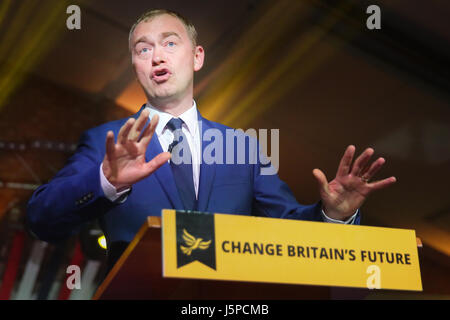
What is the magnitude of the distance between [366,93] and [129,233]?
3.31 m

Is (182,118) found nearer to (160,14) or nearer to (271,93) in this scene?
(160,14)

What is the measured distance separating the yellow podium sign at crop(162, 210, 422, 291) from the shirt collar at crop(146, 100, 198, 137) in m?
0.56

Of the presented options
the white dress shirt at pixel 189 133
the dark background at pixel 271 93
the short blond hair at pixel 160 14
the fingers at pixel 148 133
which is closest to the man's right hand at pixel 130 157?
the fingers at pixel 148 133

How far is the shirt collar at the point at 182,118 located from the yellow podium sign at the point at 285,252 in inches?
22.1

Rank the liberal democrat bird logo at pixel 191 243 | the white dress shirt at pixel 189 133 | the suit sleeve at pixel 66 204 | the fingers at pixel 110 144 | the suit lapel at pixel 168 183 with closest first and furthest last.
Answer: the liberal democrat bird logo at pixel 191 243
the fingers at pixel 110 144
the suit sleeve at pixel 66 204
the suit lapel at pixel 168 183
the white dress shirt at pixel 189 133

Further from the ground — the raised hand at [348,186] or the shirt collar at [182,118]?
the shirt collar at [182,118]

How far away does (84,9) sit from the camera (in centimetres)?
423

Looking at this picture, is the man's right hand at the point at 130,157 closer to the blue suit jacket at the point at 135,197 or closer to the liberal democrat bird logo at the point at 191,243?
the blue suit jacket at the point at 135,197

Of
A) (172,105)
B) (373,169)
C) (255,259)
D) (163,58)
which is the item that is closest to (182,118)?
(172,105)

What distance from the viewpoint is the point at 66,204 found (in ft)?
4.06

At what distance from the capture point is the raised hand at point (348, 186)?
4.06 ft

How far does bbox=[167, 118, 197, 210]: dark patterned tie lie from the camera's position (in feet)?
4.50

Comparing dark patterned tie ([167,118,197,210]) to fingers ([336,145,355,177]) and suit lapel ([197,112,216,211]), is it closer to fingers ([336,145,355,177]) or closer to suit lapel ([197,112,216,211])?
suit lapel ([197,112,216,211])
